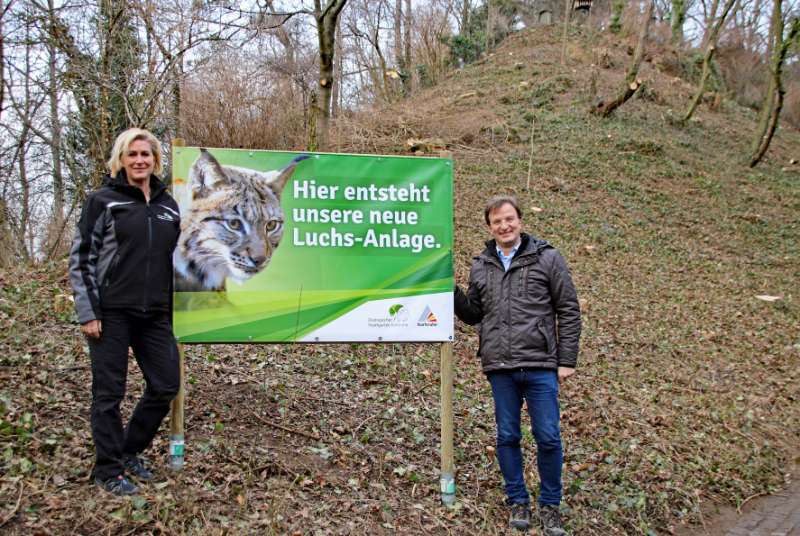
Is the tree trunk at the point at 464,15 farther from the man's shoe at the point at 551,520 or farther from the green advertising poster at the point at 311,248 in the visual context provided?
Answer: the man's shoe at the point at 551,520

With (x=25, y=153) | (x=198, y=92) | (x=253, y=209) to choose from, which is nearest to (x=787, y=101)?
(x=198, y=92)

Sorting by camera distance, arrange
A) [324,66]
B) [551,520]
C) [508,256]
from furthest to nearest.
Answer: [324,66] < [508,256] < [551,520]

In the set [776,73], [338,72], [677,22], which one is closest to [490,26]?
[677,22]

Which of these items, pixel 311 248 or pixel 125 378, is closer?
pixel 125 378

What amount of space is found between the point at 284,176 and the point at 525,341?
1781 millimetres

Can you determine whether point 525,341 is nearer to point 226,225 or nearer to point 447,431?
point 447,431

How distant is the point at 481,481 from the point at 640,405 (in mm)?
2936

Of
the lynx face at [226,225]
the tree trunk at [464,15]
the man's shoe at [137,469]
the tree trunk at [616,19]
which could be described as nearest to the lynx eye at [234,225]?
the lynx face at [226,225]

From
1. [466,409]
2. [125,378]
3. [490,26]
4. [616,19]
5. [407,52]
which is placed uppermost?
[616,19]

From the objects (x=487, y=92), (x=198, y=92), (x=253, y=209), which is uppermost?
(x=487, y=92)

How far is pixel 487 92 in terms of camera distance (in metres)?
23.2

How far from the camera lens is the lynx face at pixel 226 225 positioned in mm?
3865

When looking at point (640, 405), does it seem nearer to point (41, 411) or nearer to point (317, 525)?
point (317, 525)

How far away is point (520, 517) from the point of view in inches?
159
